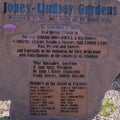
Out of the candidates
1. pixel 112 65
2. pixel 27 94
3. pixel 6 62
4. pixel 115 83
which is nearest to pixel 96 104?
pixel 112 65

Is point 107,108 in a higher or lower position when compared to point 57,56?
lower

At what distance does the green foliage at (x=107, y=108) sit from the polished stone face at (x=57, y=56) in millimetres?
563

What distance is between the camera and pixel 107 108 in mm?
6781

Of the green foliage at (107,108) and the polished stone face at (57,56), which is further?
the green foliage at (107,108)

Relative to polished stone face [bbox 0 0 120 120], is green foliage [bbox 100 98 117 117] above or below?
below

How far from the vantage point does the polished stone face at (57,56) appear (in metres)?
5.84

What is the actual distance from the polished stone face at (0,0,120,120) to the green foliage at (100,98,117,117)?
1.85ft

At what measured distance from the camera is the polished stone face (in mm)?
5840

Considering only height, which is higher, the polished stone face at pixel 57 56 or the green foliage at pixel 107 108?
the polished stone face at pixel 57 56

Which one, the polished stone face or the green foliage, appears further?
the green foliage

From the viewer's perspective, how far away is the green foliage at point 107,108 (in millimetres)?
6583

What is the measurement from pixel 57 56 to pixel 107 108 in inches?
54.9

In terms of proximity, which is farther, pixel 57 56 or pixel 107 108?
pixel 107 108

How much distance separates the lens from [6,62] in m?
5.94
